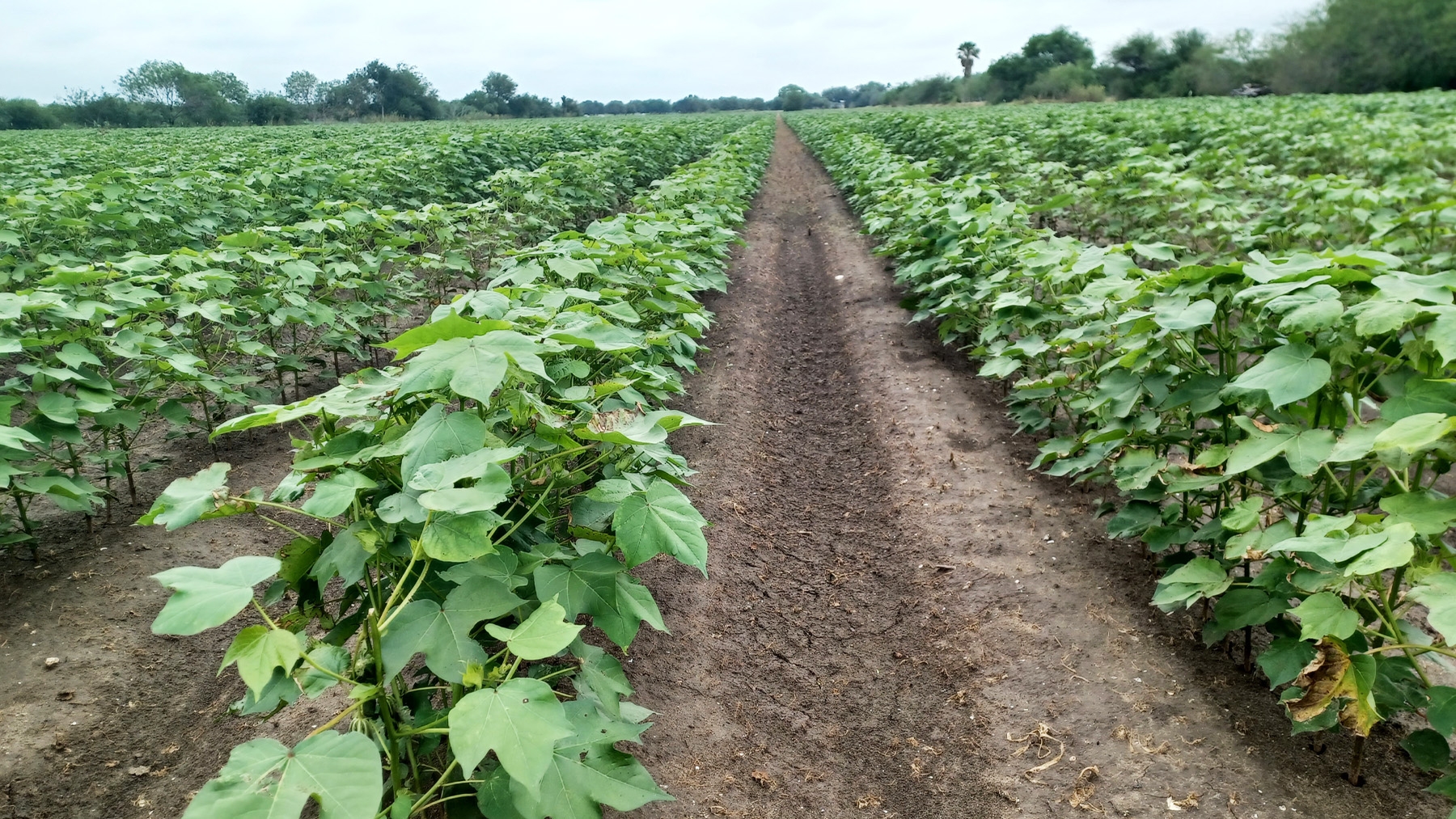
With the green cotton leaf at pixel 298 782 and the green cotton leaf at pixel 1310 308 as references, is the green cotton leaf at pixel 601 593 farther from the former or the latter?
the green cotton leaf at pixel 1310 308

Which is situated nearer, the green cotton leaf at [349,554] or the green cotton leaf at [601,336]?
the green cotton leaf at [349,554]

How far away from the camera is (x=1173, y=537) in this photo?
3.00 meters

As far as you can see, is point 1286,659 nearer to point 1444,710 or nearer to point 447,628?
point 1444,710

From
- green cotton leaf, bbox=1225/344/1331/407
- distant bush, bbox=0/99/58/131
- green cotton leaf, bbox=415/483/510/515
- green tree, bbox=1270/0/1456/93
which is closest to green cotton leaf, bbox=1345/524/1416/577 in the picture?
green cotton leaf, bbox=1225/344/1331/407

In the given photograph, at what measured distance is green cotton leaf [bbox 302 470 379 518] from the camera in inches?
60.8

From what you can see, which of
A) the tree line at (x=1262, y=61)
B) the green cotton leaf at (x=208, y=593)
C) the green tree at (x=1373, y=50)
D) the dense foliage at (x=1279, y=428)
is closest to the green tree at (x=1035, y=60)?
the tree line at (x=1262, y=61)

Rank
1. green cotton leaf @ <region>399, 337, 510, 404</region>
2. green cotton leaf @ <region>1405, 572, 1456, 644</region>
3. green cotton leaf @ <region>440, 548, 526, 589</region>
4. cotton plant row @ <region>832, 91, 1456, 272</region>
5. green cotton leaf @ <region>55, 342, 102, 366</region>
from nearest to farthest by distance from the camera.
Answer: green cotton leaf @ <region>1405, 572, 1456, 644</region> < green cotton leaf @ <region>399, 337, 510, 404</region> < green cotton leaf @ <region>440, 548, 526, 589</region> < green cotton leaf @ <region>55, 342, 102, 366</region> < cotton plant row @ <region>832, 91, 1456, 272</region>

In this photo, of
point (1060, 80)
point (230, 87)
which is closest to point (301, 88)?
point (230, 87)

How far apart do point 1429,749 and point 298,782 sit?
2683mm

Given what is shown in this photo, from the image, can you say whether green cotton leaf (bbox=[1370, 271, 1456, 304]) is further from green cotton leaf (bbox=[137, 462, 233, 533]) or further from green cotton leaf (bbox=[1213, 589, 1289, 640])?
green cotton leaf (bbox=[137, 462, 233, 533])

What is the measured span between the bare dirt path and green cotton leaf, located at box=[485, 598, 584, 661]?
1201mm

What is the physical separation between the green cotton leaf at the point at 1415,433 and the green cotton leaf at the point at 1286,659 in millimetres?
761

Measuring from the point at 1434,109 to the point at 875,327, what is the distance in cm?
2036

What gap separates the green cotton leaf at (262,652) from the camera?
1.28m
